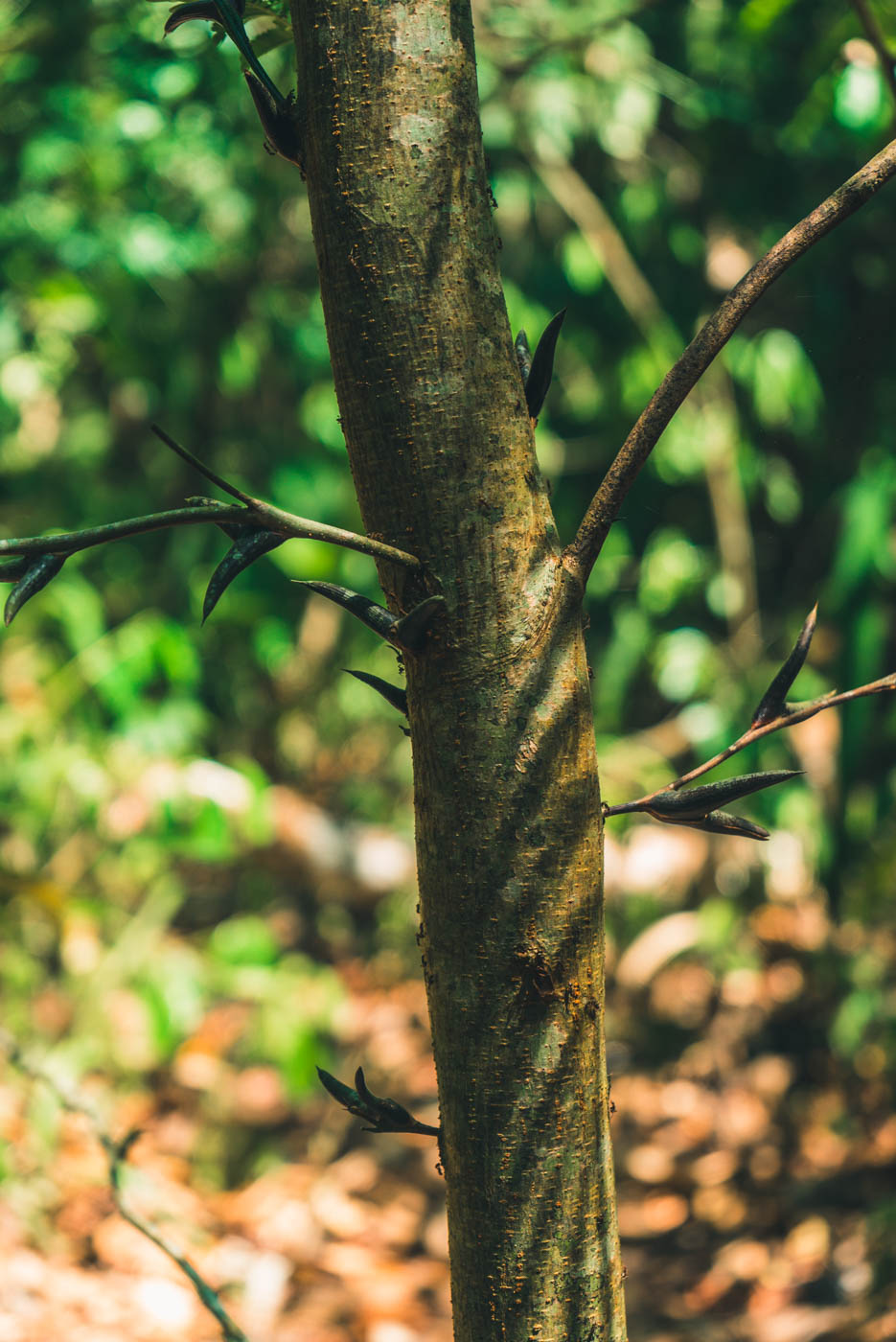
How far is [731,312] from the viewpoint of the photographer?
0.40 metres

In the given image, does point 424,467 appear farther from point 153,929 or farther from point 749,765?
point 153,929

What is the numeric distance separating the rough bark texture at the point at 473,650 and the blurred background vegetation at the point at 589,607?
1.27 meters

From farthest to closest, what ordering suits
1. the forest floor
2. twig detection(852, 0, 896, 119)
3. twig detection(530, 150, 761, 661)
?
1. twig detection(530, 150, 761, 661)
2. the forest floor
3. twig detection(852, 0, 896, 119)

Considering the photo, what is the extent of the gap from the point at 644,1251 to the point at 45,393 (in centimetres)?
231

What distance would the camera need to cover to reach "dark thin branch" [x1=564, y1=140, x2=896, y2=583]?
39 cm

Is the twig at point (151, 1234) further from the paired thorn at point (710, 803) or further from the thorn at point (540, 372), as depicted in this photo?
the thorn at point (540, 372)

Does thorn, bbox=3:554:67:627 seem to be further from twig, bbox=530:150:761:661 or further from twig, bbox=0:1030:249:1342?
twig, bbox=530:150:761:661

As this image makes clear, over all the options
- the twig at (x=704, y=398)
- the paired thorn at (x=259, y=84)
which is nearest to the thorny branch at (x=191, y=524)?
the paired thorn at (x=259, y=84)

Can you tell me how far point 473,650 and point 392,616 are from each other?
0.03m

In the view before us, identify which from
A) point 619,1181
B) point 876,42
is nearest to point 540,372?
point 876,42

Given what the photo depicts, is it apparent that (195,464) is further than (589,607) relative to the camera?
No

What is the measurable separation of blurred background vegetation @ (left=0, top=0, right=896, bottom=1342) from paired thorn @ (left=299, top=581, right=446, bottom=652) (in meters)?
1.33

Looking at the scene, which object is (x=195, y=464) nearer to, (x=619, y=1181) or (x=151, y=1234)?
(x=151, y=1234)

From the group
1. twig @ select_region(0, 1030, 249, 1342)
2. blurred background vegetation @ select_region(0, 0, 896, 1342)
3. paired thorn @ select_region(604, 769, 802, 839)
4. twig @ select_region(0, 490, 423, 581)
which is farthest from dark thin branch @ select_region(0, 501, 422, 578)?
blurred background vegetation @ select_region(0, 0, 896, 1342)
